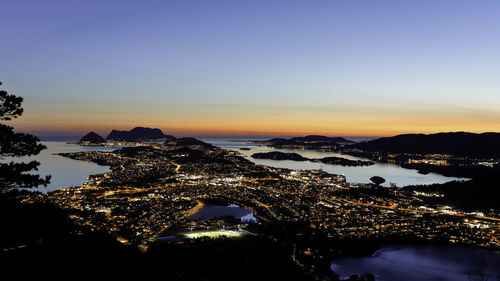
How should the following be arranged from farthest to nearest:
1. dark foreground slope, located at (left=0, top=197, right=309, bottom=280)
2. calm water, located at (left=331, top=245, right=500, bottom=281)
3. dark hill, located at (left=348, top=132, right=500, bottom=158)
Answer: dark hill, located at (left=348, top=132, right=500, bottom=158), calm water, located at (left=331, top=245, right=500, bottom=281), dark foreground slope, located at (left=0, top=197, right=309, bottom=280)

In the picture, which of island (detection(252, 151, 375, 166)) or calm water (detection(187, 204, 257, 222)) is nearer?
calm water (detection(187, 204, 257, 222))

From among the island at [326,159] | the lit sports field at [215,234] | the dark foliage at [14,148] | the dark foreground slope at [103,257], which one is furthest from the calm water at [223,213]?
the island at [326,159]

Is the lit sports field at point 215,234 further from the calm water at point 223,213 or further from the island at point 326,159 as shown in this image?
the island at point 326,159

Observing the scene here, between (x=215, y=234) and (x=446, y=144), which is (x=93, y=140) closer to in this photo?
(x=446, y=144)

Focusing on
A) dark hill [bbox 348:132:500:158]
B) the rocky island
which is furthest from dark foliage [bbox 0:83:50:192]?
the rocky island

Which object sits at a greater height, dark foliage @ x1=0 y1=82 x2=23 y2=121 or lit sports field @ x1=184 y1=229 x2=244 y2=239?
dark foliage @ x1=0 y1=82 x2=23 y2=121

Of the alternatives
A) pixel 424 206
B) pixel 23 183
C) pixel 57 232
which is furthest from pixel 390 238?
pixel 23 183

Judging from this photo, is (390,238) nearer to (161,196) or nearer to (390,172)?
(161,196)

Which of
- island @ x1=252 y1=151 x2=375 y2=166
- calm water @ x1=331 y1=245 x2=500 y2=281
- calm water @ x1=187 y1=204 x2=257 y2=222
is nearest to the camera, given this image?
calm water @ x1=331 y1=245 x2=500 y2=281

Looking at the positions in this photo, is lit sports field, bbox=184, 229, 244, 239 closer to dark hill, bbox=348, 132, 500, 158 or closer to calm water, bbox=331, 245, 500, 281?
calm water, bbox=331, 245, 500, 281
